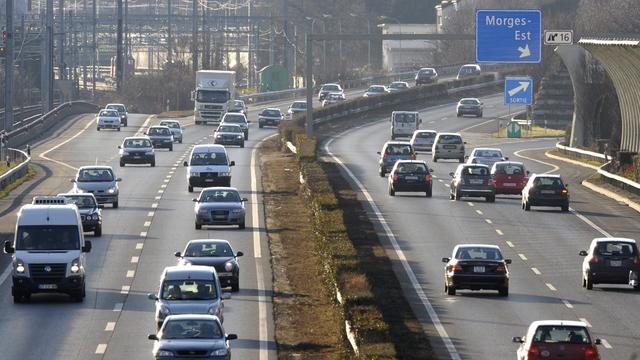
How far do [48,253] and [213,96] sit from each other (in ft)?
250

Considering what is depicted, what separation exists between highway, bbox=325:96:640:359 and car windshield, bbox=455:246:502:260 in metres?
1.00

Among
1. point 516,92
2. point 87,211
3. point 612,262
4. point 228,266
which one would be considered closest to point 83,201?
point 87,211

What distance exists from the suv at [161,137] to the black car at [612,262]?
51266 mm

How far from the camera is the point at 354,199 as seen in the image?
59.8 m

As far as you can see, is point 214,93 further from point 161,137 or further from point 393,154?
point 393,154

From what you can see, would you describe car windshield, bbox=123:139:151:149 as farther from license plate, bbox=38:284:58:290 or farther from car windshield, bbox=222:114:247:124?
license plate, bbox=38:284:58:290

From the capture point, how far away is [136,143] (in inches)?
3073

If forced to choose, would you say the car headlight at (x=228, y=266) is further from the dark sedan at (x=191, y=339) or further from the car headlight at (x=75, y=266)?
the dark sedan at (x=191, y=339)

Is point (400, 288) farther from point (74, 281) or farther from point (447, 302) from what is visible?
point (74, 281)

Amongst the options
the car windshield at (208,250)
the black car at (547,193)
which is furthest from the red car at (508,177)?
the car windshield at (208,250)

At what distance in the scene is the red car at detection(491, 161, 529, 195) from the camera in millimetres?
64562

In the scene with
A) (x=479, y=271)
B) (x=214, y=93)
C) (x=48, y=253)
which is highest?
(x=214, y=93)

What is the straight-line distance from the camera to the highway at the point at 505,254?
33094 millimetres

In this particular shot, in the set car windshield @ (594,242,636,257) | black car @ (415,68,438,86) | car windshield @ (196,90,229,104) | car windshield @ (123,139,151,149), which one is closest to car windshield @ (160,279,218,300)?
car windshield @ (594,242,636,257)
